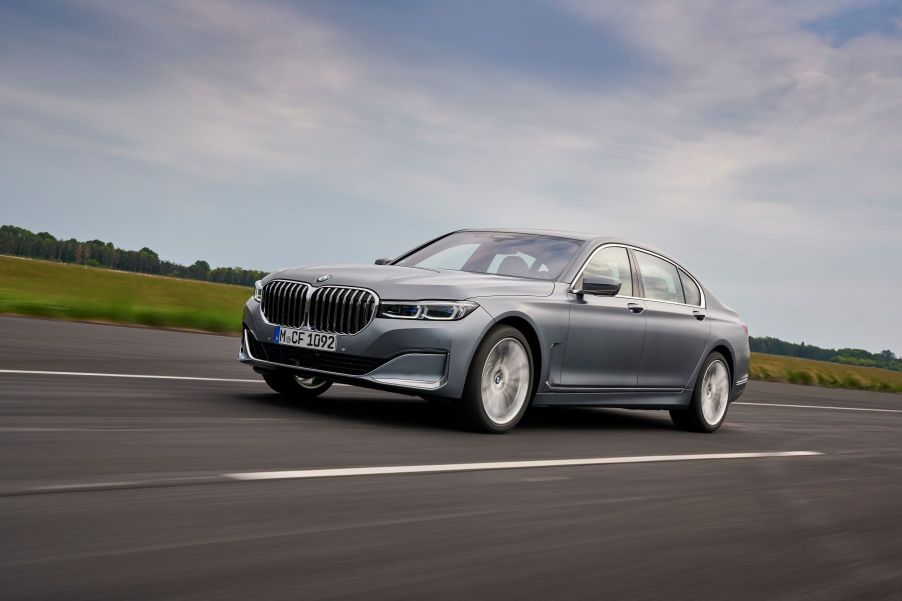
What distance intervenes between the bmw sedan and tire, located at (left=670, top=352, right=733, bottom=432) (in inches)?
0.9

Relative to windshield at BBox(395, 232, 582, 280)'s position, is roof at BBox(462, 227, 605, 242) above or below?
above

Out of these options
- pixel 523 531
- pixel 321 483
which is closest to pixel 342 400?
pixel 321 483

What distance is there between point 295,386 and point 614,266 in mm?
2798

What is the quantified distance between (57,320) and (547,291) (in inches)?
404

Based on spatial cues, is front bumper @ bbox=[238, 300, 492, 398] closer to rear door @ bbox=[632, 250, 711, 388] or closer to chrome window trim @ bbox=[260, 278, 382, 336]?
chrome window trim @ bbox=[260, 278, 382, 336]

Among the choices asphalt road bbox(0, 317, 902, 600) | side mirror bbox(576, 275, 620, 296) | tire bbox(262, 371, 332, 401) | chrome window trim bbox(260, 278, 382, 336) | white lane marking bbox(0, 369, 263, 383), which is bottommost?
asphalt road bbox(0, 317, 902, 600)

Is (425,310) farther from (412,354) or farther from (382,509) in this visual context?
(382,509)

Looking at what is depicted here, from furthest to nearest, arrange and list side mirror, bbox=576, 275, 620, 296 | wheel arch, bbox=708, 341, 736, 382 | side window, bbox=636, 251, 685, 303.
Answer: wheel arch, bbox=708, 341, 736, 382, side window, bbox=636, 251, 685, 303, side mirror, bbox=576, 275, 620, 296

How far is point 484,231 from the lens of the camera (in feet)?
31.4

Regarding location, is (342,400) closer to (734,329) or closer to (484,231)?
(484,231)

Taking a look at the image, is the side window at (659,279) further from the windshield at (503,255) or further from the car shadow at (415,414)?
the car shadow at (415,414)

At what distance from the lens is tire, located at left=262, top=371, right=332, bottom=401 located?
29.0 feet

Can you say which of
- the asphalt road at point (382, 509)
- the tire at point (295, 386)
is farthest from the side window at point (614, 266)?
the tire at point (295, 386)

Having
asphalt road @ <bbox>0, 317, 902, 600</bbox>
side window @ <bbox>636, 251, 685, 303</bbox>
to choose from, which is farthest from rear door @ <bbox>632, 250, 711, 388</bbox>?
asphalt road @ <bbox>0, 317, 902, 600</bbox>
